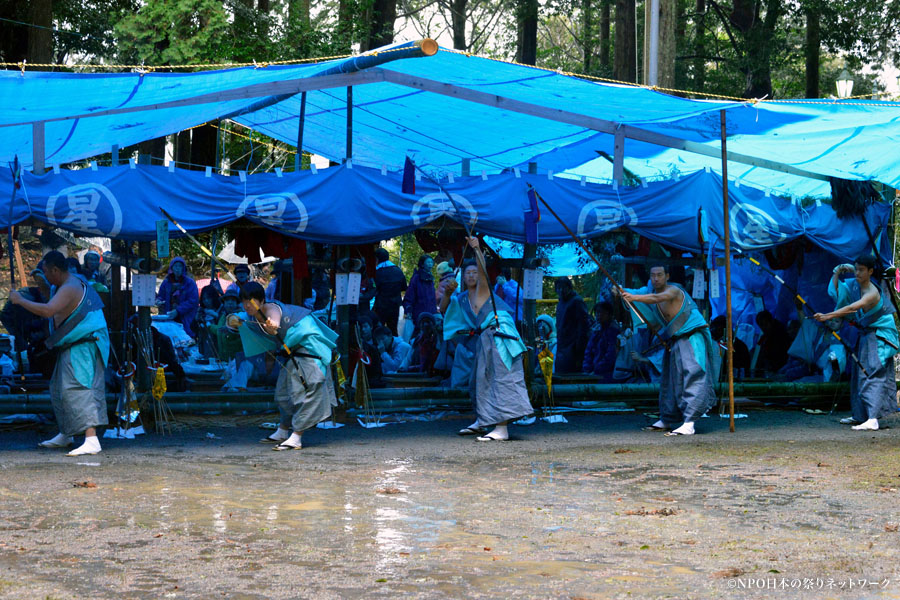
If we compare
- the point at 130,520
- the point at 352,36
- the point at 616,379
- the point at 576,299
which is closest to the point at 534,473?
the point at 130,520

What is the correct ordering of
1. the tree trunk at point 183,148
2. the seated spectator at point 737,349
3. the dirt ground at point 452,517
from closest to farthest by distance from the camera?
1. the dirt ground at point 452,517
2. the seated spectator at point 737,349
3. the tree trunk at point 183,148

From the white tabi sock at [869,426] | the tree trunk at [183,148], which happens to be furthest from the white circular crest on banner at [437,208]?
the tree trunk at [183,148]

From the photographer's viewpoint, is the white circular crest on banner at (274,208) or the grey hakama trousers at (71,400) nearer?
the grey hakama trousers at (71,400)

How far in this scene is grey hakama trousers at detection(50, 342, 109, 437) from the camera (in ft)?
29.3

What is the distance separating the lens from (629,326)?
1345cm

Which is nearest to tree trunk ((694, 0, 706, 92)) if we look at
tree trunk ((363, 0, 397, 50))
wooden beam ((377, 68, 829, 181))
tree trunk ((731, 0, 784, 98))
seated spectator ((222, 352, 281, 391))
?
tree trunk ((731, 0, 784, 98))

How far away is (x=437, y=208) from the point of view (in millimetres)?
11008

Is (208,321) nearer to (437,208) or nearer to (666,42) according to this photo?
(437,208)

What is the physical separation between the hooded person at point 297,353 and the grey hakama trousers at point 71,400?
4.58 ft

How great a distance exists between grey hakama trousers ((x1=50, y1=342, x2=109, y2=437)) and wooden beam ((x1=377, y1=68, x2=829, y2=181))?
363 centimetres

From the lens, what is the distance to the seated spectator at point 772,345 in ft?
44.8

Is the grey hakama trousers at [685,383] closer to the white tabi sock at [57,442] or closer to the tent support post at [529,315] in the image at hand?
the tent support post at [529,315]

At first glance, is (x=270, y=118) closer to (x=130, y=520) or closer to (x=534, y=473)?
(x=534, y=473)

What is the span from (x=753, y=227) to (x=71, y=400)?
24.3 ft
